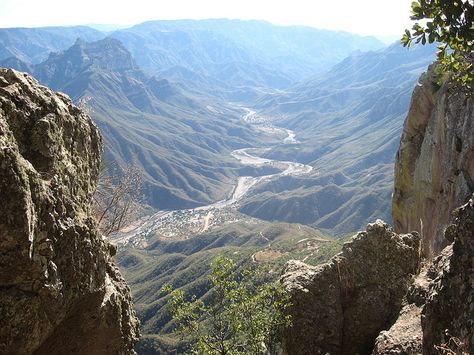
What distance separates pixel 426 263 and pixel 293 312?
612 cm

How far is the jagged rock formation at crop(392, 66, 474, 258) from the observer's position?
93.5ft

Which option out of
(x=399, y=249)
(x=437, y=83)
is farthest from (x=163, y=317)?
(x=399, y=249)

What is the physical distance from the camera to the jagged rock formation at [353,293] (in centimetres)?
1831

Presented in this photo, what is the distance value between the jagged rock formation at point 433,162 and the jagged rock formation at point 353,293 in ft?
7.54

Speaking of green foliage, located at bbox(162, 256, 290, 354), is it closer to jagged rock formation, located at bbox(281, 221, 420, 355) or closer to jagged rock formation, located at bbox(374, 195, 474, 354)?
jagged rock formation, located at bbox(281, 221, 420, 355)

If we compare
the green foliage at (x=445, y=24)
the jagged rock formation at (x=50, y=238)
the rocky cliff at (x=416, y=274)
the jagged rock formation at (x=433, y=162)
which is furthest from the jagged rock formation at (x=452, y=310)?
the jagged rock formation at (x=433, y=162)

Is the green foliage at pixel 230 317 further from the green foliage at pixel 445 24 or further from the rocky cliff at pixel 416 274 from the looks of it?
the green foliage at pixel 445 24

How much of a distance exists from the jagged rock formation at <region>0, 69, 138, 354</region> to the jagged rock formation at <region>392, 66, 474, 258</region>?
14.9 meters

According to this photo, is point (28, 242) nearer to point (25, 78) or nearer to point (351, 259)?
point (25, 78)

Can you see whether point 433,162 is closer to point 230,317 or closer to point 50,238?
point 230,317

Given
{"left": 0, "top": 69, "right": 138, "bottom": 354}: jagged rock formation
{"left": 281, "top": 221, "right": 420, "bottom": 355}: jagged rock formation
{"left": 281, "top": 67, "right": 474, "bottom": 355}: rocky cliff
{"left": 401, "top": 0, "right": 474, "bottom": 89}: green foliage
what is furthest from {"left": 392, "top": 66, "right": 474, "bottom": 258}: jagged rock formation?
{"left": 0, "top": 69, "right": 138, "bottom": 354}: jagged rock formation

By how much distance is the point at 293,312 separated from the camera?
18.5m

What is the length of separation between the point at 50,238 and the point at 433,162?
1181 inches

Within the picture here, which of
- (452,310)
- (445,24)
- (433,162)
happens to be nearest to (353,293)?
(452,310)
